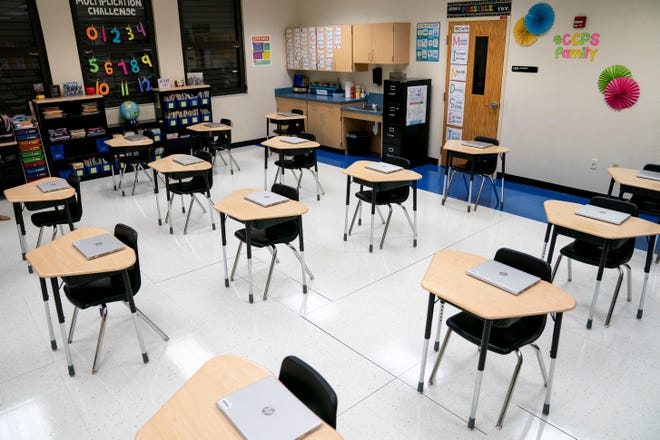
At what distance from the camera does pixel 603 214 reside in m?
3.85

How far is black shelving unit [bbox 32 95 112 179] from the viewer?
289 inches

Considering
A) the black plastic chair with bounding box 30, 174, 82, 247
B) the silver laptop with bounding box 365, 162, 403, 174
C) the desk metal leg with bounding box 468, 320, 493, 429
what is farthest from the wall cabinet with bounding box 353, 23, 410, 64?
the desk metal leg with bounding box 468, 320, 493, 429

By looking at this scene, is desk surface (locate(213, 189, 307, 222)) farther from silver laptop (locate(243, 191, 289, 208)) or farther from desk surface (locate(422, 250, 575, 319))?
desk surface (locate(422, 250, 575, 319))

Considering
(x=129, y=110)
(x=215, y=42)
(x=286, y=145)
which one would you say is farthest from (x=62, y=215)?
(x=215, y=42)

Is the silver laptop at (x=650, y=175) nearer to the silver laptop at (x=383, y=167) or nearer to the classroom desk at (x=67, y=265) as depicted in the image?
the silver laptop at (x=383, y=167)

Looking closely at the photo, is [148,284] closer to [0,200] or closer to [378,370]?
[378,370]

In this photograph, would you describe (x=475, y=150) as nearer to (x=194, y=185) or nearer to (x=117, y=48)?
(x=194, y=185)

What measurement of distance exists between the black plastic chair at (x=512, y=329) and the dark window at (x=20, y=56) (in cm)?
761

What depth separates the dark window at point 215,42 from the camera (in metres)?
9.05

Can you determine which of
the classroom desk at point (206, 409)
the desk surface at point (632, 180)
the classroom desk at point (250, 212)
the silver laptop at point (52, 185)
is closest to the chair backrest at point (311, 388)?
the classroom desk at point (206, 409)

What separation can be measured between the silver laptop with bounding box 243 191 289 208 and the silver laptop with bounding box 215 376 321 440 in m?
2.30

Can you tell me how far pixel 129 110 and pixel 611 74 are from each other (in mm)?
7377

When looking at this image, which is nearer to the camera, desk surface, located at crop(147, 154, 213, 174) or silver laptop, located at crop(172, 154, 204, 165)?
desk surface, located at crop(147, 154, 213, 174)

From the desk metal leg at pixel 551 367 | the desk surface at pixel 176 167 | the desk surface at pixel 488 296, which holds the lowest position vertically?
the desk metal leg at pixel 551 367
